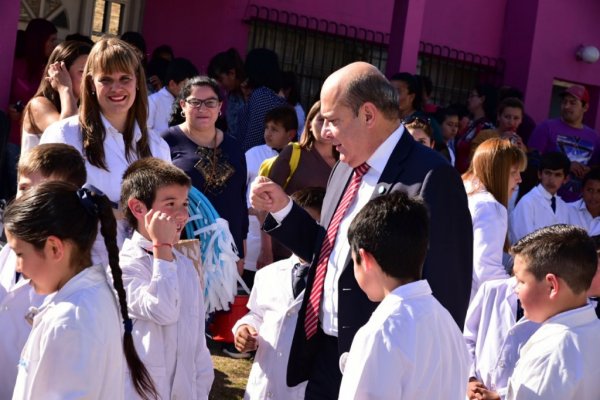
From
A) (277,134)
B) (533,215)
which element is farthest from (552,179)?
(277,134)

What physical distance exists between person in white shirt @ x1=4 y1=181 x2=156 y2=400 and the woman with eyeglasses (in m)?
2.75

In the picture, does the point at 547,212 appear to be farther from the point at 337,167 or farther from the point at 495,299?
the point at 337,167

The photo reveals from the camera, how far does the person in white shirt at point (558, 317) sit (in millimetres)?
3691

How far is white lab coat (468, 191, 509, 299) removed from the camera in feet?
18.9

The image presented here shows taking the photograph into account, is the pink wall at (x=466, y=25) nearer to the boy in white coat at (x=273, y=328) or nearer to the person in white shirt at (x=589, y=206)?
the person in white shirt at (x=589, y=206)

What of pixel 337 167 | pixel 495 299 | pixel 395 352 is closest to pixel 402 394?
pixel 395 352

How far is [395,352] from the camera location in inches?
123

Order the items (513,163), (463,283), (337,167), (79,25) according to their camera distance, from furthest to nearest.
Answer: (79,25) → (513,163) → (337,167) → (463,283)

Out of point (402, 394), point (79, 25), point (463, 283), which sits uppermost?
point (79, 25)

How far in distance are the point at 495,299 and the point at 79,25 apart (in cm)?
660

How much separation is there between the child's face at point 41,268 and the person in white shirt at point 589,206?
6400 mm

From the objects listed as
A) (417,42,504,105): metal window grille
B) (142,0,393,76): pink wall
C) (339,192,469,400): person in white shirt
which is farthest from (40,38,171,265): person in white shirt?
(417,42,504,105): metal window grille

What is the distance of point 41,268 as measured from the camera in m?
3.21

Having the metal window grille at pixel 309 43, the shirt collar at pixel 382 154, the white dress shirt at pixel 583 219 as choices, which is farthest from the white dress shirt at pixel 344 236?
the metal window grille at pixel 309 43
